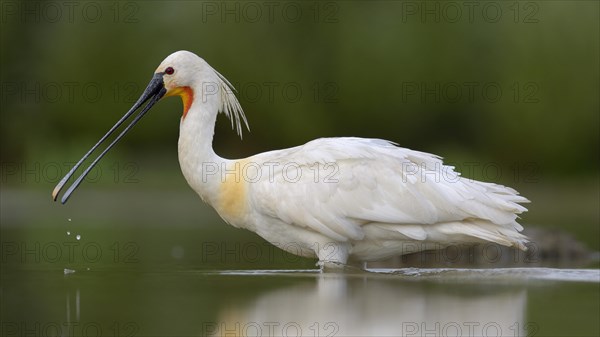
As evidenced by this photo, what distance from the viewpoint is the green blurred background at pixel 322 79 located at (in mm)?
27938

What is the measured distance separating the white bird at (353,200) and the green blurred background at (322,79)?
15805 mm

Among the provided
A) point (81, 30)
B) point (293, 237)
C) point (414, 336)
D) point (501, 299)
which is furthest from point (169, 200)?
point (414, 336)

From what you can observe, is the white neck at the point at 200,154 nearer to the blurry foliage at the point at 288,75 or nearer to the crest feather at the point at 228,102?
the crest feather at the point at 228,102

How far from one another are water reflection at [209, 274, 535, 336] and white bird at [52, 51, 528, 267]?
83 cm

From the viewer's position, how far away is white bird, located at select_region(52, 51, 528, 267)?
10578mm

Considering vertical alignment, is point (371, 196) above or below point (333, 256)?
above

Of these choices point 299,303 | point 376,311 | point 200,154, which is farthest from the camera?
point 200,154

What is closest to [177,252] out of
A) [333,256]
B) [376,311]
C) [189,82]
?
[189,82]

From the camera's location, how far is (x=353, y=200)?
35.1 feet

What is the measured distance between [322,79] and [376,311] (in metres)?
23.3

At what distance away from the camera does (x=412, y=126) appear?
1209 inches

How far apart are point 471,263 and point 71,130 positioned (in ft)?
63.6

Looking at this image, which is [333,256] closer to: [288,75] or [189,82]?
[189,82]

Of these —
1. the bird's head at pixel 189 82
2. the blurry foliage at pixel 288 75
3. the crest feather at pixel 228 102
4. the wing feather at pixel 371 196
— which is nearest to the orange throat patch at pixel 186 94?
the bird's head at pixel 189 82
